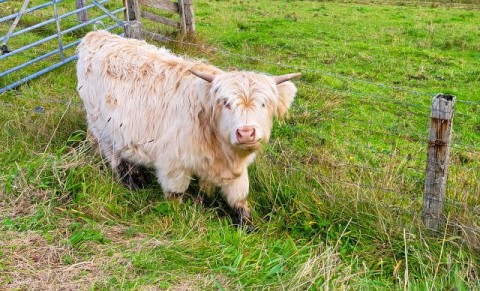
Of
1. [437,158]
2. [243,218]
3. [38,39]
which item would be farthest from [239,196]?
[38,39]

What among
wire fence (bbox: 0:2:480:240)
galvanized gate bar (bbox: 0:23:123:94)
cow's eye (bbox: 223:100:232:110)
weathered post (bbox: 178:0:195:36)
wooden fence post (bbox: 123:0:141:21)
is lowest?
wire fence (bbox: 0:2:480:240)

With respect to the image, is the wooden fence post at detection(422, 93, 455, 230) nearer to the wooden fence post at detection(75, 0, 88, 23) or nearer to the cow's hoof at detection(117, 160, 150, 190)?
the cow's hoof at detection(117, 160, 150, 190)

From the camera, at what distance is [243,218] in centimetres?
446

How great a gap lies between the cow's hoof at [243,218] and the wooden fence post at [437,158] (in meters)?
1.28

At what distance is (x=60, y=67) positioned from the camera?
26.4 ft

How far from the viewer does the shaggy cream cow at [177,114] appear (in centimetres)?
400

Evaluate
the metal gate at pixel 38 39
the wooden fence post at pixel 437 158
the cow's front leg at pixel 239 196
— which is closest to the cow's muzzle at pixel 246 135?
the cow's front leg at pixel 239 196

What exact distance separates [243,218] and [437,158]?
1.50 m

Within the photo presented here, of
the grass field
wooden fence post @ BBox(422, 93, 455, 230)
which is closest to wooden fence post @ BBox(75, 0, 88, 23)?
the grass field

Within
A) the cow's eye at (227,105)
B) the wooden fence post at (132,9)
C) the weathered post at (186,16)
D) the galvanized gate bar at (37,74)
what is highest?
the wooden fence post at (132,9)

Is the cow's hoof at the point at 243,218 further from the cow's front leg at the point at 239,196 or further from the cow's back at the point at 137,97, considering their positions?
the cow's back at the point at 137,97

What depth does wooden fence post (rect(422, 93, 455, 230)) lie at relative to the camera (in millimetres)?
3709

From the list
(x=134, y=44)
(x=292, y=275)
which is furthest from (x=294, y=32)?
(x=292, y=275)

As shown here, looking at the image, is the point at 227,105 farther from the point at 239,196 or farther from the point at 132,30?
the point at 132,30
